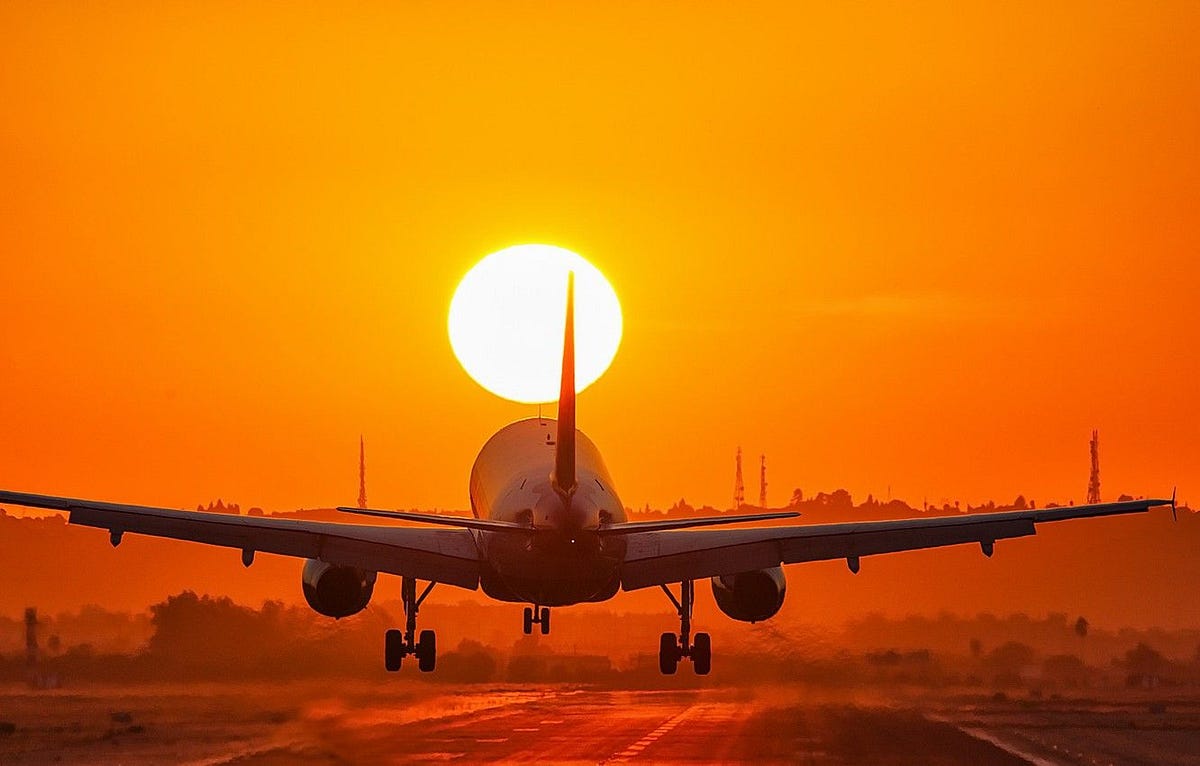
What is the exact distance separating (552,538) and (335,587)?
10.5 meters

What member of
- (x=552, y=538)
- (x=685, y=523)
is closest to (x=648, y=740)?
(x=552, y=538)

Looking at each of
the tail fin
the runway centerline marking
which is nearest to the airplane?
the tail fin

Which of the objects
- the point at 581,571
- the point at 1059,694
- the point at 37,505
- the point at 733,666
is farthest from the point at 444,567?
the point at 1059,694

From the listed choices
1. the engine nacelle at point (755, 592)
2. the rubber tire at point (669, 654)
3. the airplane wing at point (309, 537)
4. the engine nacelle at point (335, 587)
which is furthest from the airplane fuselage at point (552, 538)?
the rubber tire at point (669, 654)

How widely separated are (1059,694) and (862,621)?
42.1 feet

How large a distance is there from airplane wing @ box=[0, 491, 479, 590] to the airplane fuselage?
1266mm

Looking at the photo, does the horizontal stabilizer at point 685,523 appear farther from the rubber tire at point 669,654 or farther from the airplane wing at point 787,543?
the rubber tire at point 669,654

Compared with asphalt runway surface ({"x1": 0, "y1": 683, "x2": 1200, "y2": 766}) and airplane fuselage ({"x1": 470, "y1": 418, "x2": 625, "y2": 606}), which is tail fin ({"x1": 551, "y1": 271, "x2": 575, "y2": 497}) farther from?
asphalt runway surface ({"x1": 0, "y1": 683, "x2": 1200, "y2": 766})

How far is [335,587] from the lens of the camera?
207 feet

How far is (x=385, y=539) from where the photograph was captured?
2426 inches

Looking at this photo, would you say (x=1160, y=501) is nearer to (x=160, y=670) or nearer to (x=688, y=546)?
(x=688, y=546)

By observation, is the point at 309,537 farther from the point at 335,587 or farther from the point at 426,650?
the point at 426,650

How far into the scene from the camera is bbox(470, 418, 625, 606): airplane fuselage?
55.3 m

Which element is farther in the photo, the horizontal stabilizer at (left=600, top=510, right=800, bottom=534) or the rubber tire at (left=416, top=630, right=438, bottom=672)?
the rubber tire at (left=416, top=630, right=438, bottom=672)
